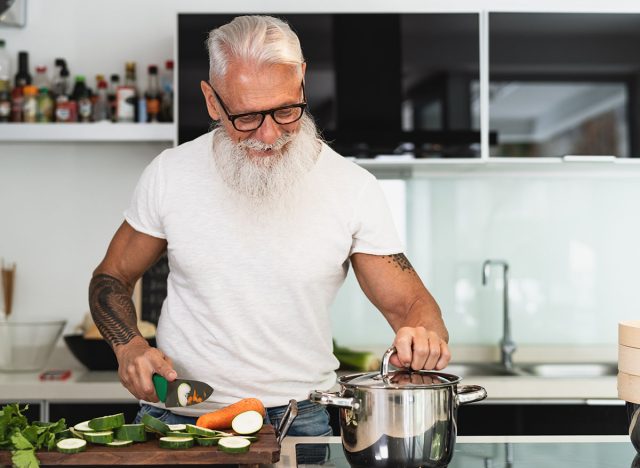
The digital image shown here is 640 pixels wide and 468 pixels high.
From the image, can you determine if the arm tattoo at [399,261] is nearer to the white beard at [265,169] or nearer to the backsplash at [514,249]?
the white beard at [265,169]

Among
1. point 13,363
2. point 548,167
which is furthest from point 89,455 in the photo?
point 548,167

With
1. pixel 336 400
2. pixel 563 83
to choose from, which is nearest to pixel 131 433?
pixel 336 400

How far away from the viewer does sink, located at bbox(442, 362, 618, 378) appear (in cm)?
339

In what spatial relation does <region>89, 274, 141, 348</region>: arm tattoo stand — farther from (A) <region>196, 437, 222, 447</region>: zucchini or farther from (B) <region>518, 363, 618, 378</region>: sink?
(B) <region>518, 363, 618, 378</region>: sink

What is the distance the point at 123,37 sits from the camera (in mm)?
3484

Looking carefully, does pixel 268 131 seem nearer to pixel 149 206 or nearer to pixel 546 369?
pixel 149 206

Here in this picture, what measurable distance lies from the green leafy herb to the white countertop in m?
1.52

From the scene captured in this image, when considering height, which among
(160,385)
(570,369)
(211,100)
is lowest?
(570,369)

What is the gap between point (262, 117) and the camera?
5.91 ft

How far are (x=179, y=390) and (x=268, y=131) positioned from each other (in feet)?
1.76

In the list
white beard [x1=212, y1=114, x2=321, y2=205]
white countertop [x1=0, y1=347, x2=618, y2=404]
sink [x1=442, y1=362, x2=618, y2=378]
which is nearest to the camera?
white beard [x1=212, y1=114, x2=321, y2=205]

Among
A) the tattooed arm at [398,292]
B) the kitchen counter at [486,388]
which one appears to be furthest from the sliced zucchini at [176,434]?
the kitchen counter at [486,388]

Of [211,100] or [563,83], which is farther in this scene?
[563,83]

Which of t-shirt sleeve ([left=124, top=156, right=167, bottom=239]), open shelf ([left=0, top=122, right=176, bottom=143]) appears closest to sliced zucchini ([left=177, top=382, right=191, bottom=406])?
t-shirt sleeve ([left=124, top=156, right=167, bottom=239])
